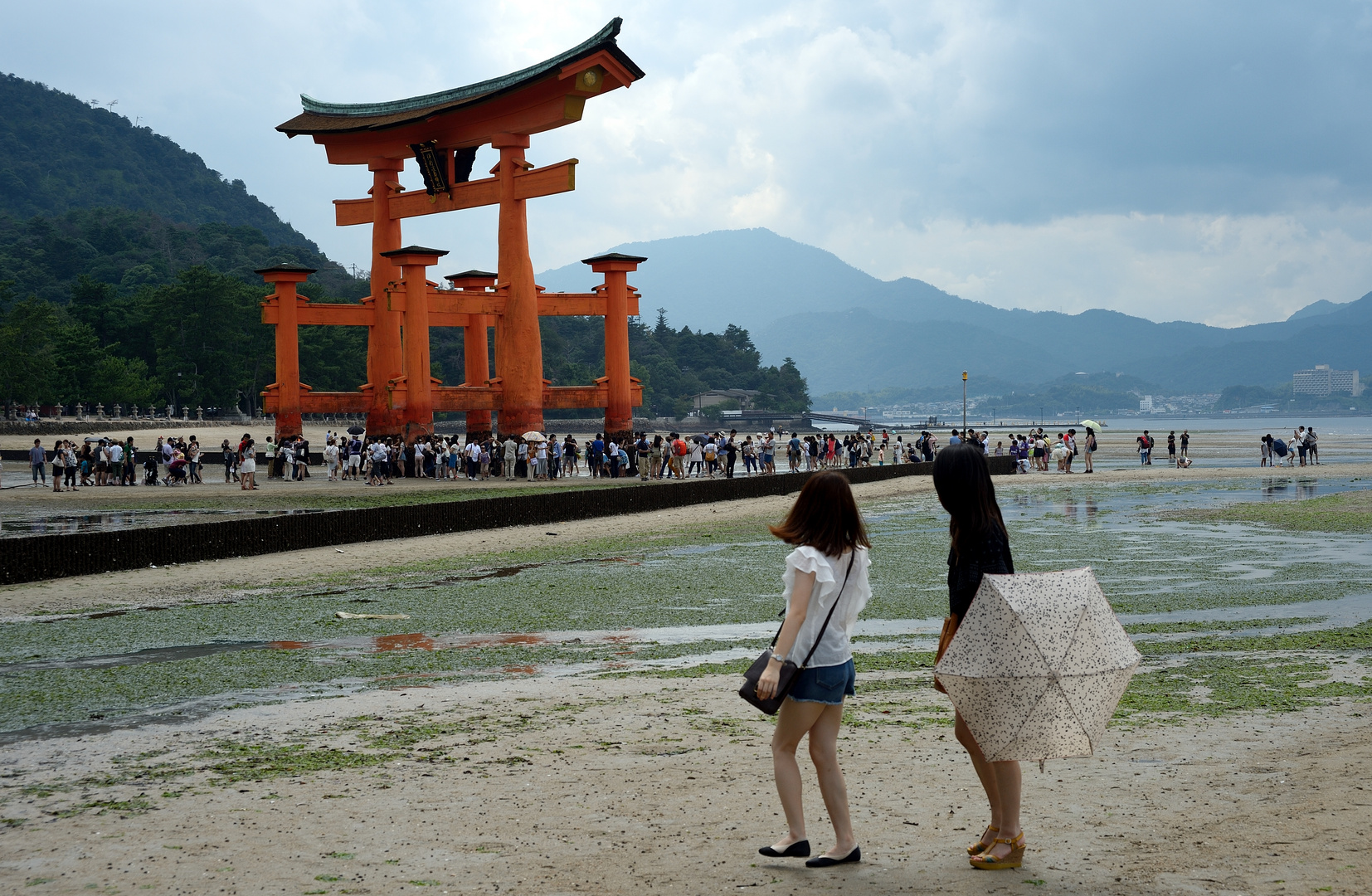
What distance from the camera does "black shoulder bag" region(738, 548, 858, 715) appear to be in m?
4.34

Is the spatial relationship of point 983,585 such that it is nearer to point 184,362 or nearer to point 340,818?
point 340,818

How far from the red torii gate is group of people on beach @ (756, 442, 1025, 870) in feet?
101

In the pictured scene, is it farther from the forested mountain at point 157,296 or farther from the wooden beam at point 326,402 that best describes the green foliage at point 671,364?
the wooden beam at point 326,402

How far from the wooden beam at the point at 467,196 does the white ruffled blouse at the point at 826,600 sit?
3141 cm

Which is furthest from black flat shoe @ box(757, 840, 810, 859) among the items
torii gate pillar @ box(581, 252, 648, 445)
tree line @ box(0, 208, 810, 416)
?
tree line @ box(0, 208, 810, 416)

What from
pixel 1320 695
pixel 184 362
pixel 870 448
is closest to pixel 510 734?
pixel 1320 695

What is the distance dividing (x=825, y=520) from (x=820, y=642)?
0.48 metres

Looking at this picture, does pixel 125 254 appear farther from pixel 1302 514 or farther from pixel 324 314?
pixel 1302 514

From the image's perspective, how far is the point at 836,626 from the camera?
441 cm

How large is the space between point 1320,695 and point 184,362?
82.0m

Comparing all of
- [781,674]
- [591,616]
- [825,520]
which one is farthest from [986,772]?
[591,616]

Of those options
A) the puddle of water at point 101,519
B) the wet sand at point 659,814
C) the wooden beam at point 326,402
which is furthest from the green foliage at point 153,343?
the wet sand at point 659,814

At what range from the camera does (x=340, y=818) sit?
201 inches

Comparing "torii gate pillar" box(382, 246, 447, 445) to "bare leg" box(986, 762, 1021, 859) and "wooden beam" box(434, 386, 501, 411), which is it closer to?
"wooden beam" box(434, 386, 501, 411)
